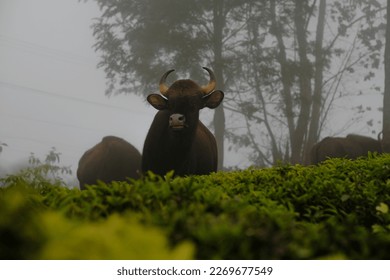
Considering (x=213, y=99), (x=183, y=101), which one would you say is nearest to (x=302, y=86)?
(x=213, y=99)

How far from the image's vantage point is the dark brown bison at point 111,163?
12.3 meters

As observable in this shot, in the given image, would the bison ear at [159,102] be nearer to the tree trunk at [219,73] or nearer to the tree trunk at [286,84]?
the tree trunk at [219,73]

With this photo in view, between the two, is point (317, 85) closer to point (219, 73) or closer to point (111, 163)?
point (219, 73)

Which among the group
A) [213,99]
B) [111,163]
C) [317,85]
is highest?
[317,85]

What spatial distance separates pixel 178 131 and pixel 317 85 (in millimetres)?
16248

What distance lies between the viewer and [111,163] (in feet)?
40.6

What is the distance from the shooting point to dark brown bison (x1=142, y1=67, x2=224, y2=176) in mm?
9047

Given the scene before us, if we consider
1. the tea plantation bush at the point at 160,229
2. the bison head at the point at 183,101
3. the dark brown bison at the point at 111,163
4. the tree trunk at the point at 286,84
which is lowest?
the tea plantation bush at the point at 160,229

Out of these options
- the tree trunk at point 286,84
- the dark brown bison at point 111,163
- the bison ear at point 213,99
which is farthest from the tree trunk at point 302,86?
the bison ear at point 213,99

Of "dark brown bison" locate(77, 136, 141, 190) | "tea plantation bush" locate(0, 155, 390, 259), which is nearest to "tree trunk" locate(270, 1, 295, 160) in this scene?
"dark brown bison" locate(77, 136, 141, 190)

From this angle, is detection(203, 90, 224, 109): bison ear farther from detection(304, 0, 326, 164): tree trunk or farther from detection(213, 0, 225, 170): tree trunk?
detection(304, 0, 326, 164): tree trunk

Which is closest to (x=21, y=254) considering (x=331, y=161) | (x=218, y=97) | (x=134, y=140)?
(x=331, y=161)

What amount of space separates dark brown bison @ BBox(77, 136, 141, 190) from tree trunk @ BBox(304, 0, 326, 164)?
414 inches

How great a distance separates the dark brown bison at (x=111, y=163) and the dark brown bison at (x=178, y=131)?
8.48 feet
